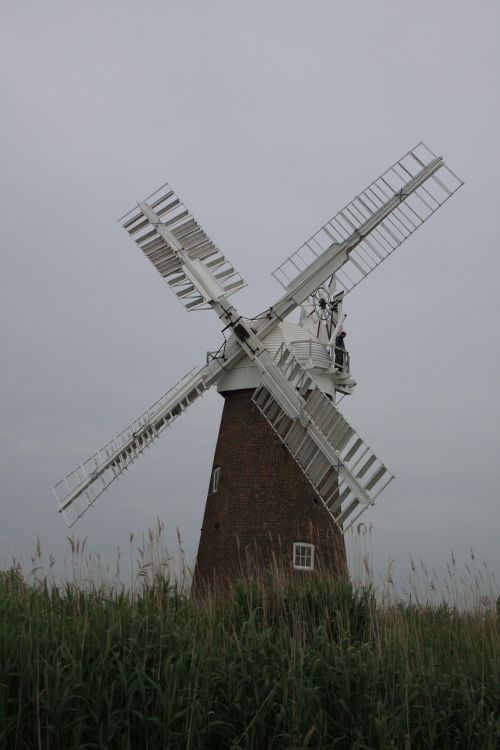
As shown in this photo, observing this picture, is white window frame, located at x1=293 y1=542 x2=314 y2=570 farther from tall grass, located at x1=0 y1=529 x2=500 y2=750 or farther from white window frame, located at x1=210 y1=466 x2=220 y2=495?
tall grass, located at x1=0 y1=529 x2=500 y2=750

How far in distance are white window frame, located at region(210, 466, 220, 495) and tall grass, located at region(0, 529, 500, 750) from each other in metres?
8.40

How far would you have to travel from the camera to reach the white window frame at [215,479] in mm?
17312

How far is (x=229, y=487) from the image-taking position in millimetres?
16750

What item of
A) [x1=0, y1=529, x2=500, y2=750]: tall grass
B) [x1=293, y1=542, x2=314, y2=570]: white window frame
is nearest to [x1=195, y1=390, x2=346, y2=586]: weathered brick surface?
[x1=293, y1=542, x2=314, y2=570]: white window frame

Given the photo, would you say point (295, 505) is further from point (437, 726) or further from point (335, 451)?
point (437, 726)

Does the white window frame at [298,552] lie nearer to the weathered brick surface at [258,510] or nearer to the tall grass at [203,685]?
the weathered brick surface at [258,510]

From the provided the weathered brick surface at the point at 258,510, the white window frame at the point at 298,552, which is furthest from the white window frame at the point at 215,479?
the white window frame at the point at 298,552

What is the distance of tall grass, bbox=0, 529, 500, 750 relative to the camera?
6520 millimetres

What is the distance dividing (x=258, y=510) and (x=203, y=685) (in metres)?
9.25

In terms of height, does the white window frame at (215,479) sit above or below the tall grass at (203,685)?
above

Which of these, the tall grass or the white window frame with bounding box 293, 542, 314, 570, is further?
the white window frame with bounding box 293, 542, 314, 570

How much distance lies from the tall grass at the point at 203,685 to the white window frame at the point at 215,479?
8.40m

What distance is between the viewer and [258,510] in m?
16.2

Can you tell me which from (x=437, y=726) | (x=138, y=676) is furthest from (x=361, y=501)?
(x=138, y=676)
